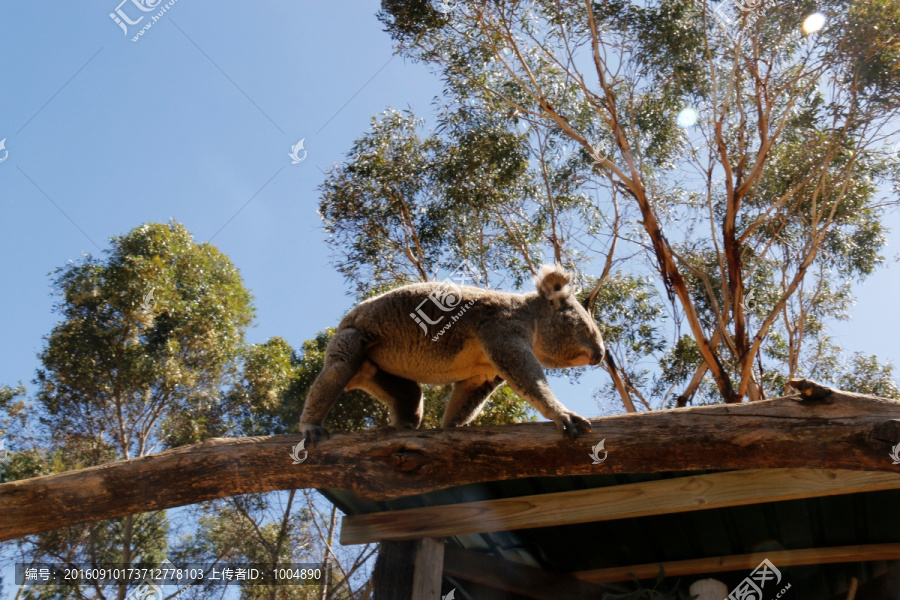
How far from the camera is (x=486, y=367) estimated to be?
16.9 feet

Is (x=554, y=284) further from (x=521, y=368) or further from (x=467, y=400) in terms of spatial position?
(x=521, y=368)

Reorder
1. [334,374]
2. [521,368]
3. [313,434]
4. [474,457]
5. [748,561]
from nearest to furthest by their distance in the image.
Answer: [474,457] → [313,434] → [521,368] → [748,561] → [334,374]

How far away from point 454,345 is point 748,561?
2.24m

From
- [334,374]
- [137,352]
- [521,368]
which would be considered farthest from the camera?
[137,352]

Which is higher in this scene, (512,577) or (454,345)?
(454,345)

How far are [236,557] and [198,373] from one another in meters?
3.33

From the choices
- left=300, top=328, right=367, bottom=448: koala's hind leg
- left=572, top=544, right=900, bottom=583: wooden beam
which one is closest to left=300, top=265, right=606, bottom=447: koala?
left=300, top=328, right=367, bottom=448: koala's hind leg

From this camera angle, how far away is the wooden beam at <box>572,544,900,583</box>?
13.9 ft

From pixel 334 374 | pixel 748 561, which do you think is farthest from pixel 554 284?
pixel 748 561

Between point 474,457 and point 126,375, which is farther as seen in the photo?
point 126,375

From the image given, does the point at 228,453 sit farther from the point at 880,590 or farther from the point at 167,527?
the point at 167,527

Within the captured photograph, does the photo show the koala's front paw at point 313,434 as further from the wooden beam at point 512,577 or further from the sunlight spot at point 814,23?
the sunlight spot at point 814,23

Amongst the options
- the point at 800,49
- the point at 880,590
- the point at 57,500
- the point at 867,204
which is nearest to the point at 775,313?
the point at 867,204

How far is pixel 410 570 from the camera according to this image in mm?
4152
